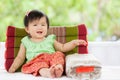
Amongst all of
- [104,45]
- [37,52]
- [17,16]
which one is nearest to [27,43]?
[37,52]

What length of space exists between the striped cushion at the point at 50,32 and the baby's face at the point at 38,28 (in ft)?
0.42

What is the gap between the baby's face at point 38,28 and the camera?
7.26ft

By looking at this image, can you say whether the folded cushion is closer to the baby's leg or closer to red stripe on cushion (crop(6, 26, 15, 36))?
the baby's leg

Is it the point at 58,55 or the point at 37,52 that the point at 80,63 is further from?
the point at 37,52

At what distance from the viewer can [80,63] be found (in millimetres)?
2002

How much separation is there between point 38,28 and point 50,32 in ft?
0.57

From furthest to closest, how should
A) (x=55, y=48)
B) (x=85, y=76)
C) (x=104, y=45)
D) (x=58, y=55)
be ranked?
(x=104, y=45) → (x=55, y=48) → (x=58, y=55) → (x=85, y=76)

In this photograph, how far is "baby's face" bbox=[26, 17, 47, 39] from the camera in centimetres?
221

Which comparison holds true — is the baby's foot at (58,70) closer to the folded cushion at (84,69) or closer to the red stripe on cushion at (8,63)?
the folded cushion at (84,69)

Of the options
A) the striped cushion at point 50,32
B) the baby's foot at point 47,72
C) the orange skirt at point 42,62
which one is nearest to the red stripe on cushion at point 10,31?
the striped cushion at point 50,32

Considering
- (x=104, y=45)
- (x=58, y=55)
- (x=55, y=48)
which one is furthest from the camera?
(x=104, y=45)

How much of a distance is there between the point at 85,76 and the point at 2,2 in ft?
4.97

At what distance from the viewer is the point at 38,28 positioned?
2217mm

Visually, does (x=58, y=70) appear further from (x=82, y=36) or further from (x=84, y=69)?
(x=82, y=36)
